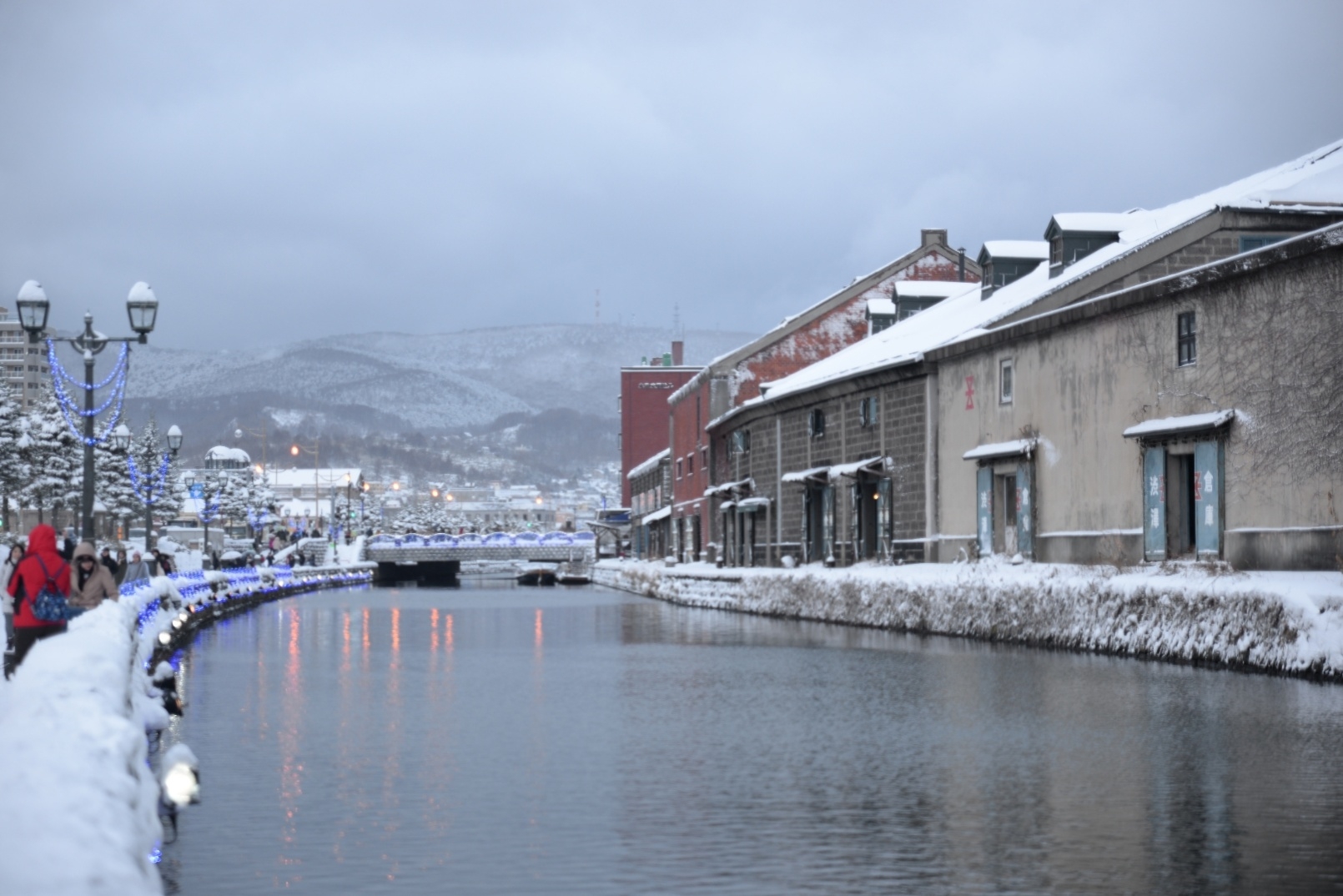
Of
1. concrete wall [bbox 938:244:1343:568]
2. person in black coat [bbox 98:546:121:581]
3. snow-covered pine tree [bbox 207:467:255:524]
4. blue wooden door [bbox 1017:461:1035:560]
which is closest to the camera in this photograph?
concrete wall [bbox 938:244:1343:568]

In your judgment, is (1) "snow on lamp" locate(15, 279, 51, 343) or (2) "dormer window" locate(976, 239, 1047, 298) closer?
(1) "snow on lamp" locate(15, 279, 51, 343)

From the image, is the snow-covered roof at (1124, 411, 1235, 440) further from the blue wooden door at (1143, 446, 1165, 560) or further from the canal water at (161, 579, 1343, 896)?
the canal water at (161, 579, 1343, 896)

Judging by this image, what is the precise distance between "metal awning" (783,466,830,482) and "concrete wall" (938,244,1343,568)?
951 centimetres

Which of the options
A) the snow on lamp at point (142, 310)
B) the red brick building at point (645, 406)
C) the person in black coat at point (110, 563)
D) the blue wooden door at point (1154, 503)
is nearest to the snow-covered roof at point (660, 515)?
the red brick building at point (645, 406)

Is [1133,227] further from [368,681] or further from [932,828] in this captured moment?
[932,828]

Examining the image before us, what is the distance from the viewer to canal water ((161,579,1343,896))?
9430 mm

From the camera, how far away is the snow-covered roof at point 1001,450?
37531mm

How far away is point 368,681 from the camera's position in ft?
75.1

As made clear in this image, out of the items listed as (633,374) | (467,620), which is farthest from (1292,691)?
(633,374)

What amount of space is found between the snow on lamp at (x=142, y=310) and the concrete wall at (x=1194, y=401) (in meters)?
17.4

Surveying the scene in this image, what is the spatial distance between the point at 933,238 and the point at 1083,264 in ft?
81.2

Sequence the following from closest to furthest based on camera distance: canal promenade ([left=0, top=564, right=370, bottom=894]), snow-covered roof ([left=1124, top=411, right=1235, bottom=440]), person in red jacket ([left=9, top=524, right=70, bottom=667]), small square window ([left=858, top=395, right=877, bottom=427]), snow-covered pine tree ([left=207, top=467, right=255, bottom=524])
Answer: canal promenade ([left=0, top=564, right=370, bottom=894]), person in red jacket ([left=9, top=524, right=70, bottom=667]), snow-covered roof ([left=1124, top=411, right=1235, bottom=440]), small square window ([left=858, top=395, right=877, bottom=427]), snow-covered pine tree ([left=207, top=467, right=255, bottom=524])

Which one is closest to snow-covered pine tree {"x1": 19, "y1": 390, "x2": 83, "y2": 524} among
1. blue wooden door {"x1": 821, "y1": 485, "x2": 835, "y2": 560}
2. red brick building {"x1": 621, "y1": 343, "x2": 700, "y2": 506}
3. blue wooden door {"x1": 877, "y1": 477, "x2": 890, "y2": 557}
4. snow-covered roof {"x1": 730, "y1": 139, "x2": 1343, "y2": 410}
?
red brick building {"x1": 621, "y1": 343, "x2": 700, "y2": 506}

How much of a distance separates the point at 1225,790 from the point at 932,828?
8.53 feet
